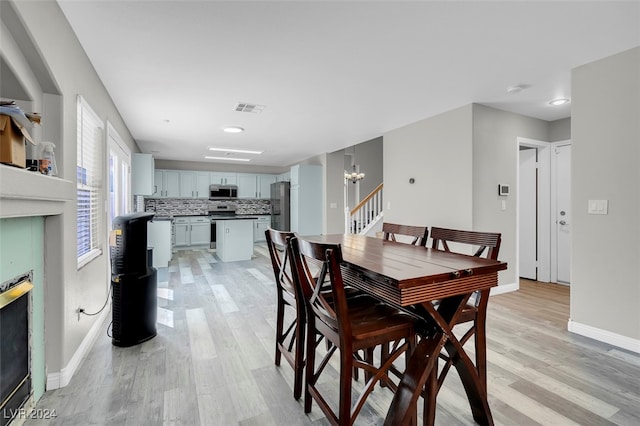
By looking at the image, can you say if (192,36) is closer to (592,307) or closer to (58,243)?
(58,243)

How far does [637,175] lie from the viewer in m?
2.42

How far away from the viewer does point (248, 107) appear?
149 inches

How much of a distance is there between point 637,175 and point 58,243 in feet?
13.6

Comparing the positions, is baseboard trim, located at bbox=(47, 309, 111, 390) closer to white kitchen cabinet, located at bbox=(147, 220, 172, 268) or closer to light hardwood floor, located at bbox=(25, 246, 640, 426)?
light hardwood floor, located at bbox=(25, 246, 640, 426)

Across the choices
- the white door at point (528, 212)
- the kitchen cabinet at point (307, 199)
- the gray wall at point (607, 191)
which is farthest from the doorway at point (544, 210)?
the kitchen cabinet at point (307, 199)

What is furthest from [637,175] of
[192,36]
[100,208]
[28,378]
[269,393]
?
[100,208]

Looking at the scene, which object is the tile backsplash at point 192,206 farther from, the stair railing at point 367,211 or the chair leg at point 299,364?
the chair leg at point 299,364

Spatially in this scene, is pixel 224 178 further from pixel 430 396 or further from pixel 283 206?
pixel 430 396

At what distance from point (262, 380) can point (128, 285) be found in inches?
53.0

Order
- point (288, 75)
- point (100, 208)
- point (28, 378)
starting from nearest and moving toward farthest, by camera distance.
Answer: point (28, 378) → point (288, 75) → point (100, 208)

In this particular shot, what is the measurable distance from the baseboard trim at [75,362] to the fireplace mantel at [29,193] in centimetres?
102

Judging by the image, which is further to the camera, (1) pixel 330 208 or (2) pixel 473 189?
(1) pixel 330 208

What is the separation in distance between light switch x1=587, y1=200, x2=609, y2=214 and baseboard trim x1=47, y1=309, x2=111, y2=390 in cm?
416

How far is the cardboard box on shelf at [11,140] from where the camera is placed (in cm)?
131
